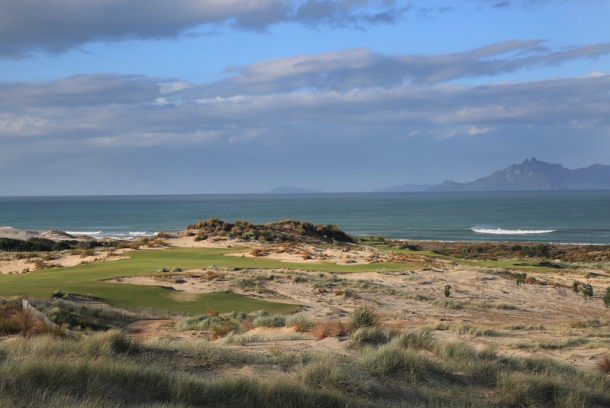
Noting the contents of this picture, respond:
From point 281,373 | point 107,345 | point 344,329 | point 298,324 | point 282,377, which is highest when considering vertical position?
point 107,345

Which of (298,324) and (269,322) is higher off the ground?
(298,324)

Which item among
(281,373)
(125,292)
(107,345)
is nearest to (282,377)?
(281,373)

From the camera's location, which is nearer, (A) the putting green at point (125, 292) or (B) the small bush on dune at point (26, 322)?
(B) the small bush on dune at point (26, 322)

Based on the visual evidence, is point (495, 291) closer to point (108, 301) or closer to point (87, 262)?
point (108, 301)

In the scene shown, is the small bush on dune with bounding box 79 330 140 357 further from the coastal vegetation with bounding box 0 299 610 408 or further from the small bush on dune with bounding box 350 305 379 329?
the small bush on dune with bounding box 350 305 379 329

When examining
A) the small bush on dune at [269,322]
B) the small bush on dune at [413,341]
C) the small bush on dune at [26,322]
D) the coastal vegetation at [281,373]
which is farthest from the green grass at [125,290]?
the small bush on dune at [413,341]

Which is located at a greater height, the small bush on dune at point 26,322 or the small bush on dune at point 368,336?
the small bush on dune at point 26,322

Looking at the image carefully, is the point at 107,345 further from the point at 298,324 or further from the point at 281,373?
the point at 298,324

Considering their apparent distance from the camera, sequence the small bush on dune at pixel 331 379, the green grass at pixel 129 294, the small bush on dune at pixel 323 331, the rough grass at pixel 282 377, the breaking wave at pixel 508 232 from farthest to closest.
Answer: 1. the breaking wave at pixel 508 232
2. the green grass at pixel 129 294
3. the small bush on dune at pixel 323 331
4. the small bush on dune at pixel 331 379
5. the rough grass at pixel 282 377

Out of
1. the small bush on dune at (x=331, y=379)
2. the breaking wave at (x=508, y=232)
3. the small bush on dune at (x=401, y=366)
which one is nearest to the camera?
the small bush on dune at (x=331, y=379)

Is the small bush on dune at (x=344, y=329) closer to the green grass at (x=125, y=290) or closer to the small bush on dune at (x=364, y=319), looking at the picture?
the small bush on dune at (x=364, y=319)

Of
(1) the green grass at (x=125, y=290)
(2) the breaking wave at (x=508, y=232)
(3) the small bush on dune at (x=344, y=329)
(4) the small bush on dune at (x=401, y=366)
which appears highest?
(4) the small bush on dune at (x=401, y=366)

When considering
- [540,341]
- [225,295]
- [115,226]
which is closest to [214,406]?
[540,341]

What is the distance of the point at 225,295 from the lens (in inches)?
614
